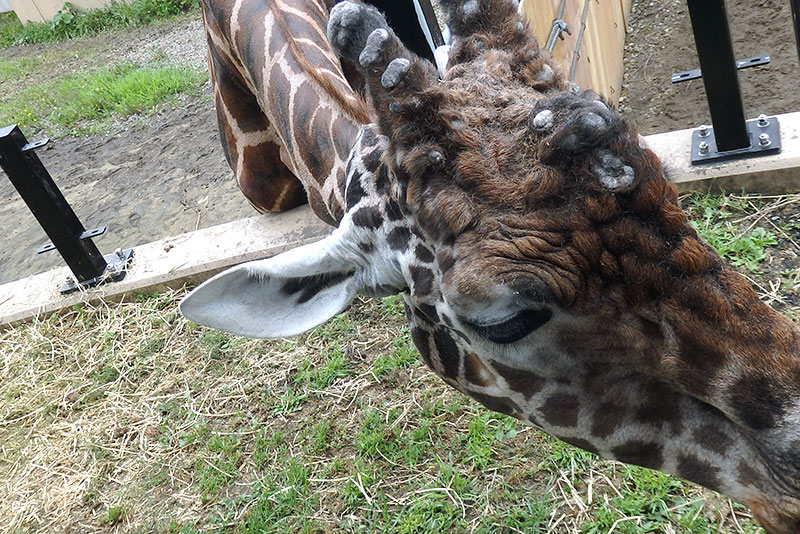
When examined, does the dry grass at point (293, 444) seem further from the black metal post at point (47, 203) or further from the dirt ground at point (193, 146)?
the dirt ground at point (193, 146)

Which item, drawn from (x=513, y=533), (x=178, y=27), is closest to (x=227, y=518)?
(x=513, y=533)

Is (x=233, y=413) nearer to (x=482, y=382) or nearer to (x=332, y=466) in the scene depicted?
(x=332, y=466)

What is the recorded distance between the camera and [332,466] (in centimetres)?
364

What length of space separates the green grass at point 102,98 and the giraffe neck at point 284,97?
488 cm

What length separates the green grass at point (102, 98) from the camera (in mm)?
9406

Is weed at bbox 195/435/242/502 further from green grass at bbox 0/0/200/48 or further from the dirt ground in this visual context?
green grass at bbox 0/0/200/48

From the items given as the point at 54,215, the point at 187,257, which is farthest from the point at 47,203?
the point at 187,257

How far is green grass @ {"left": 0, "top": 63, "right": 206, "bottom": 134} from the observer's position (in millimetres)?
9406

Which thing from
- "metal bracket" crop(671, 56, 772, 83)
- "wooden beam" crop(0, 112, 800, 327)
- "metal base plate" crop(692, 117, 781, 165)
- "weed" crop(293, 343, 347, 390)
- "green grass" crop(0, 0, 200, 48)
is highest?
"green grass" crop(0, 0, 200, 48)

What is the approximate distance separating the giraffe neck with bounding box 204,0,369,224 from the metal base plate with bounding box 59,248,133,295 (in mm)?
1269

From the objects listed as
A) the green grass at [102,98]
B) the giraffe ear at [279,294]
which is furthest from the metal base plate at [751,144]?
the green grass at [102,98]

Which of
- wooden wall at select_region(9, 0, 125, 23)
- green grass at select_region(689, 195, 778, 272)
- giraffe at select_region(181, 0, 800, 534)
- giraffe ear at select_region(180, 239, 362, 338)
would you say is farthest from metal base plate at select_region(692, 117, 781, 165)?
wooden wall at select_region(9, 0, 125, 23)

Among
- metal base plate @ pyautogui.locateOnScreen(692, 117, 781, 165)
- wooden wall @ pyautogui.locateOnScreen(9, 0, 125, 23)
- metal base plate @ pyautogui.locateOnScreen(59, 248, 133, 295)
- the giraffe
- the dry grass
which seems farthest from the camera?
wooden wall @ pyautogui.locateOnScreen(9, 0, 125, 23)

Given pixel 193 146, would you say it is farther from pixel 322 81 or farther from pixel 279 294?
pixel 279 294
